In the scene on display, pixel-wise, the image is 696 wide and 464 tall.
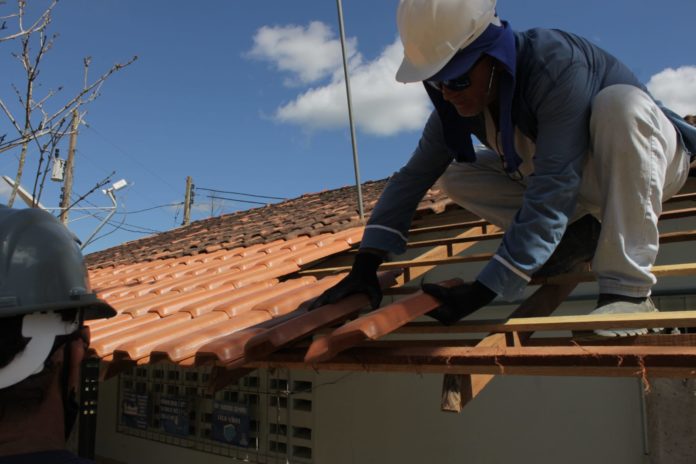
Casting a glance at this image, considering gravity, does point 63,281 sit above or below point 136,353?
above

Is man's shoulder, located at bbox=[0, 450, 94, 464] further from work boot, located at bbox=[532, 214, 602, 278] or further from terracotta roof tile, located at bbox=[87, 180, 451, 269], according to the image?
terracotta roof tile, located at bbox=[87, 180, 451, 269]

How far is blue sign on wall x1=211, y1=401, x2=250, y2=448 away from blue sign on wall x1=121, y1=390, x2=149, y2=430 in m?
1.16

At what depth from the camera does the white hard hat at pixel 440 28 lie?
2.04 m

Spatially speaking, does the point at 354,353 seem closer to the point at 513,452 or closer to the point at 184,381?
the point at 513,452

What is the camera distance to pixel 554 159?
6.57 feet

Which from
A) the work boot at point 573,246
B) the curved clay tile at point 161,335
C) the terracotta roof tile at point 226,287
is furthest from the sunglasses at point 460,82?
the curved clay tile at point 161,335

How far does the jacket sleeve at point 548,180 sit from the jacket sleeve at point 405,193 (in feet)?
2.09

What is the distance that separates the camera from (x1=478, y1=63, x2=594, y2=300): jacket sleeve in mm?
1971

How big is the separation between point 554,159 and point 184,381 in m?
4.96

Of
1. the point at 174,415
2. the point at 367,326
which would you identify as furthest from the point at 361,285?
the point at 174,415

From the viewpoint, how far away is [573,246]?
2.50 m

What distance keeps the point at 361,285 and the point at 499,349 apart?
0.85 meters

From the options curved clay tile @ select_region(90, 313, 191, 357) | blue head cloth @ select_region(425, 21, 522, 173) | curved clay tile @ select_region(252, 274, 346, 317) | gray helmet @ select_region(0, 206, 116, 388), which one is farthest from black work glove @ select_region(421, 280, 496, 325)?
curved clay tile @ select_region(90, 313, 191, 357)

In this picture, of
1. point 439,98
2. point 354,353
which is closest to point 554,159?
point 439,98
